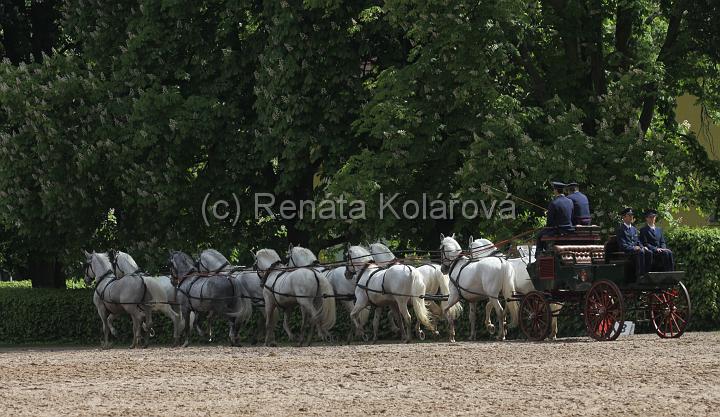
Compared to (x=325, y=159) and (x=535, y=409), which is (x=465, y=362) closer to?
(x=535, y=409)

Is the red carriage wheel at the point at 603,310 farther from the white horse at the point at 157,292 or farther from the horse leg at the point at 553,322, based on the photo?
the white horse at the point at 157,292

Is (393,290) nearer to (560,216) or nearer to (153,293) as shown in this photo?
(560,216)

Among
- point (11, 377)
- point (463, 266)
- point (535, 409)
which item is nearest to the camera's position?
point (535, 409)

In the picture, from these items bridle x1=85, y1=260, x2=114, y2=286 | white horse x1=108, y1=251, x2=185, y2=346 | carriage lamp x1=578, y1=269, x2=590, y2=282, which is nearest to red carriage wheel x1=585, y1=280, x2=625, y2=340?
carriage lamp x1=578, y1=269, x2=590, y2=282

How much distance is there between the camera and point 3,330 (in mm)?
36969

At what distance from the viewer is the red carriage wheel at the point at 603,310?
816 inches

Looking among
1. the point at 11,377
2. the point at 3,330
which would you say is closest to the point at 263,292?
the point at 11,377

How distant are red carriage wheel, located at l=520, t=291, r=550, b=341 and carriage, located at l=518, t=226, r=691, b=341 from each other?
5 centimetres

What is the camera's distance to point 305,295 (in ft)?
84.1

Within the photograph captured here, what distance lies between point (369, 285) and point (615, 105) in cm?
582

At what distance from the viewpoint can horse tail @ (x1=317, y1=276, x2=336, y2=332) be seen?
2566cm

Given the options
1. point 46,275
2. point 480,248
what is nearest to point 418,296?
point 480,248

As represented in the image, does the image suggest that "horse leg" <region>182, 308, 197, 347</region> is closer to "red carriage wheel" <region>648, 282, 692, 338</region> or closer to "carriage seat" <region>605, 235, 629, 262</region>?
"carriage seat" <region>605, 235, 629, 262</region>

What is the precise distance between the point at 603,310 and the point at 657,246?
1.36 m
